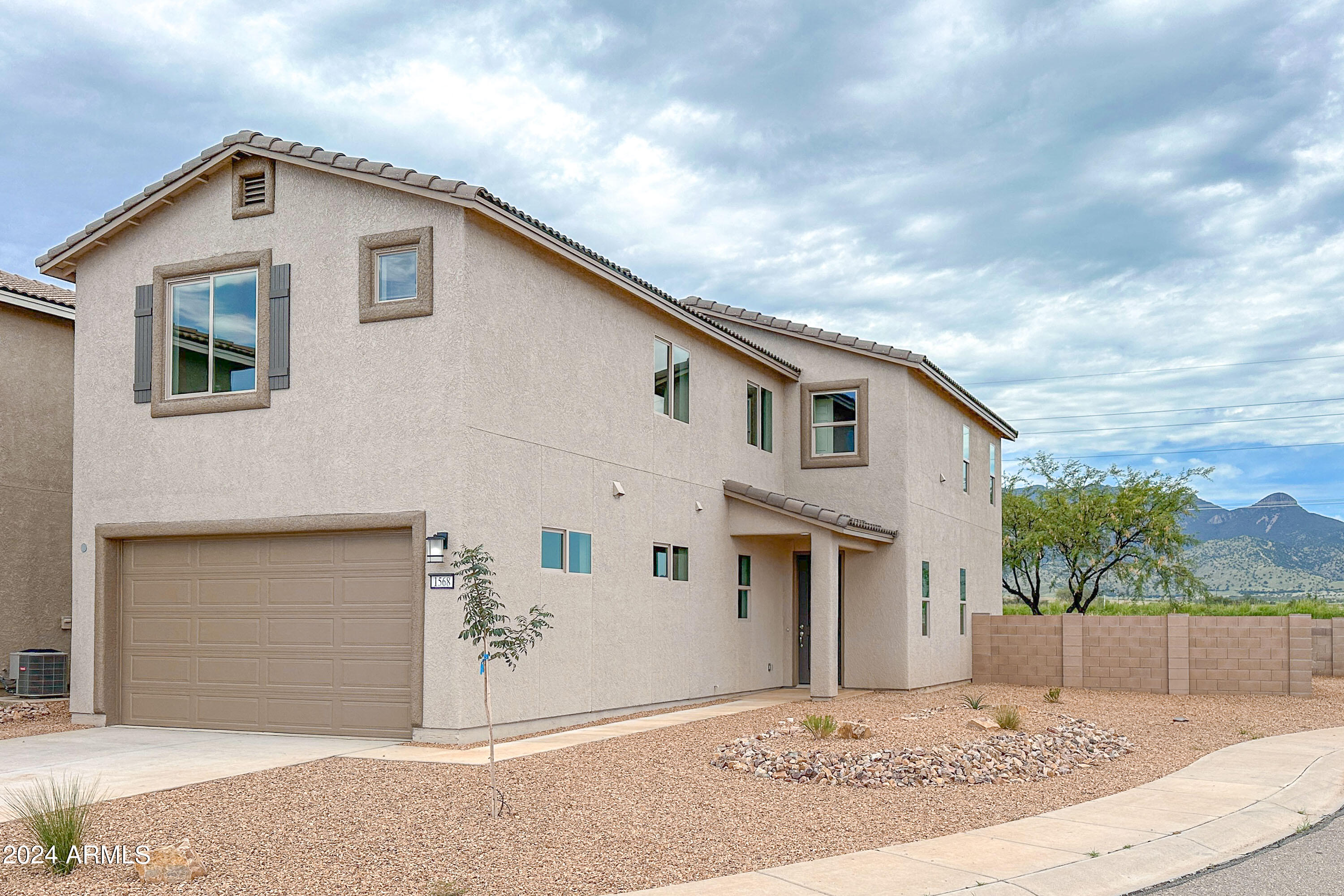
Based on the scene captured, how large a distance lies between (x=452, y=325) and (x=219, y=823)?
19.5 feet

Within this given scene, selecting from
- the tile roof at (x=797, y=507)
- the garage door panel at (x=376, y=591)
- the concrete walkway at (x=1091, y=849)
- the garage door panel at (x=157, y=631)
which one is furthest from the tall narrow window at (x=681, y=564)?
the concrete walkway at (x=1091, y=849)

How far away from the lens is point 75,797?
8250 millimetres

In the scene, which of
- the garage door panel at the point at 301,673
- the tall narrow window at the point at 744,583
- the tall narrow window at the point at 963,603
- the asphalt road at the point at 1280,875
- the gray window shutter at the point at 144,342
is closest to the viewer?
the asphalt road at the point at 1280,875

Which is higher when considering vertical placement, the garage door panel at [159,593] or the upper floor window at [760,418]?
the upper floor window at [760,418]

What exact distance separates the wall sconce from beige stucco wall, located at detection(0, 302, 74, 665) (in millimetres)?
8930

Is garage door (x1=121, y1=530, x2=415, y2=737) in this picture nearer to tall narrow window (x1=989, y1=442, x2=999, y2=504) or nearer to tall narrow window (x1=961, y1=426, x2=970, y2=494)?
tall narrow window (x1=961, y1=426, x2=970, y2=494)

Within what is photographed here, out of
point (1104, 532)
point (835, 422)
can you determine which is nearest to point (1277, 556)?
point (1104, 532)

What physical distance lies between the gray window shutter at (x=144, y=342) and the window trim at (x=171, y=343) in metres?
0.05

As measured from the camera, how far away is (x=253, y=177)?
1427 centimetres

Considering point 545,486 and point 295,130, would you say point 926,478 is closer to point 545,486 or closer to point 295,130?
point 545,486

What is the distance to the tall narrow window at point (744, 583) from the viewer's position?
19938 mm

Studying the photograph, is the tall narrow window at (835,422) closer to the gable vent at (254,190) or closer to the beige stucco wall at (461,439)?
Answer: the beige stucco wall at (461,439)

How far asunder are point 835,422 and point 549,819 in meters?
14.2

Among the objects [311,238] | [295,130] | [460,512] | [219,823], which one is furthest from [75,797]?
[295,130]
